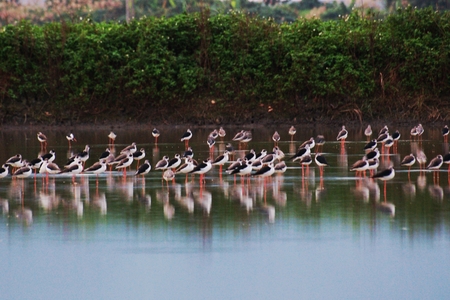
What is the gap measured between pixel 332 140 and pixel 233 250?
17.9 metres

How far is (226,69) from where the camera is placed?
4012cm

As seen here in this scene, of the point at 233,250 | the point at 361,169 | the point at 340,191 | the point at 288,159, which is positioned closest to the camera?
the point at 233,250

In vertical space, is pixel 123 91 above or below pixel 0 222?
above

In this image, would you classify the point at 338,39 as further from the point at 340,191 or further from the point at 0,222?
the point at 0,222

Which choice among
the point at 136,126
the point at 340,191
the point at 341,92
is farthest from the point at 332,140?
the point at 340,191

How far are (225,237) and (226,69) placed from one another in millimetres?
24666

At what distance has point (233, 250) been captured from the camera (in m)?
15.0

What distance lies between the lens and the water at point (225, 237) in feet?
43.4

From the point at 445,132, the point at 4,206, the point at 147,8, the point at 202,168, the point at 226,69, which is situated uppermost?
the point at 147,8

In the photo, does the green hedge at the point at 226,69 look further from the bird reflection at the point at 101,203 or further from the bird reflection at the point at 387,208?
the bird reflection at the point at 387,208

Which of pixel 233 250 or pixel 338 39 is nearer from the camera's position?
pixel 233 250

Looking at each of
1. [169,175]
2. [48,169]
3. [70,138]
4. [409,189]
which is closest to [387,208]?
[409,189]

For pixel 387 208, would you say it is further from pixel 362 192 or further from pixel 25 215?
pixel 25 215

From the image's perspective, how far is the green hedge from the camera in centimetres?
3872
